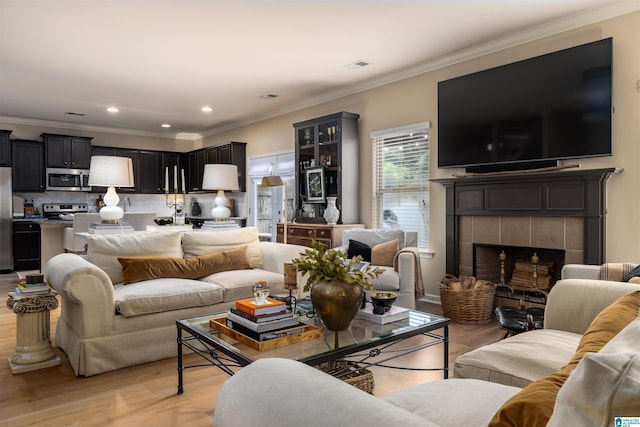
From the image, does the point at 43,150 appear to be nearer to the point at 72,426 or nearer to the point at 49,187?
the point at 49,187

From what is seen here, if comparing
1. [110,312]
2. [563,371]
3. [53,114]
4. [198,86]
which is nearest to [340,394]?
[563,371]

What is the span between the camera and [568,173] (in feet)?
11.9

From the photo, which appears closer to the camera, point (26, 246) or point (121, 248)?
point (121, 248)

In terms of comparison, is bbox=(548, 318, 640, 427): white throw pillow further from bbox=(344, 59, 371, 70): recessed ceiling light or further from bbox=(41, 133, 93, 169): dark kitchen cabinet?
bbox=(41, 133, 93, 169): dark kitchen cabinet

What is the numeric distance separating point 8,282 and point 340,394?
6.97m

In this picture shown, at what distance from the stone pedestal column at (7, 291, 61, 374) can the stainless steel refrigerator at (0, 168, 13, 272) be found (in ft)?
16.6

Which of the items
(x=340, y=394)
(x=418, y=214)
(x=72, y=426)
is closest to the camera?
(x=340, y=394)

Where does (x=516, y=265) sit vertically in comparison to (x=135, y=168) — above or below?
below

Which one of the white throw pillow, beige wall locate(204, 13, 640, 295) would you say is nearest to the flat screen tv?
beige wall locate(204, 13, 640, 295)

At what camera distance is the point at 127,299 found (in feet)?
9.31

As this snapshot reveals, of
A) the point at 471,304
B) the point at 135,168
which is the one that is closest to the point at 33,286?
the point at 471,304

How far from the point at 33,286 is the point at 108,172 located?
1390mm

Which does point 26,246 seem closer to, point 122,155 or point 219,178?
point 122,155

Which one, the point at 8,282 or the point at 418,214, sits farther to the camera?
the point at 8,282
